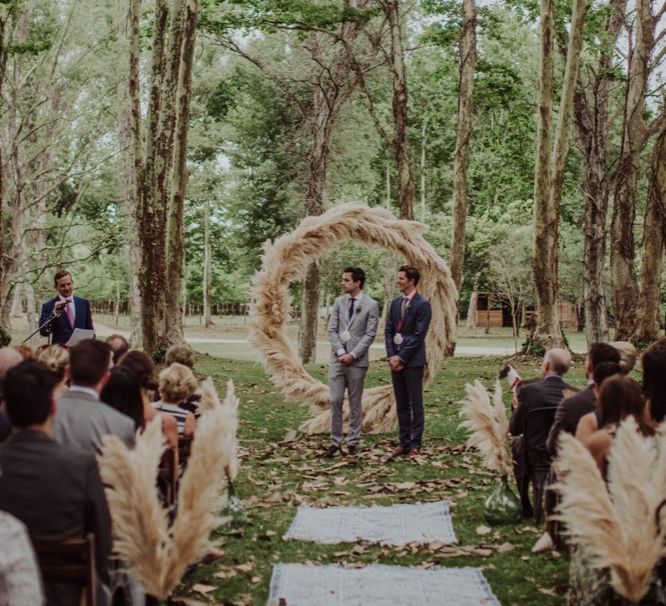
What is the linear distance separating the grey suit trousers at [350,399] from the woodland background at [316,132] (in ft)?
9.52

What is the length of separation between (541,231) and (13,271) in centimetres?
1527

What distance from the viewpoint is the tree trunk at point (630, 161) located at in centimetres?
2103

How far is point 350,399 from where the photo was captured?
1051cm

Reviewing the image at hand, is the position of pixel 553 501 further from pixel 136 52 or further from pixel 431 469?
pixel 136 52

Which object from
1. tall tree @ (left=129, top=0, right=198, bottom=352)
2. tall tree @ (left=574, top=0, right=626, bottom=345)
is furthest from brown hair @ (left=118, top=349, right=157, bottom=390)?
tall tree @ (left=574, top=0, right=626, bottom=345)

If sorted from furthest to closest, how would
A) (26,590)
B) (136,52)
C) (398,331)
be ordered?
(136,52) → (398,331) → (26,590)

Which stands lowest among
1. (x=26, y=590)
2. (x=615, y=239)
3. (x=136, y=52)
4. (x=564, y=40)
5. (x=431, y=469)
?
(x=431, y=469)

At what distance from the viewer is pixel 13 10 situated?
53.3 feet

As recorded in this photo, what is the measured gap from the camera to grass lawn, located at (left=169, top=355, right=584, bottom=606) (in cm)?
580

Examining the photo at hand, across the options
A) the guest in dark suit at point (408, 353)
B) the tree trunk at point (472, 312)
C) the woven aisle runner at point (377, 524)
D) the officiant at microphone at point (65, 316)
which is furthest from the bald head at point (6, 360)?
the tree trunk at point (472, 312)

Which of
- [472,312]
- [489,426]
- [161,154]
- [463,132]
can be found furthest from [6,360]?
[472,312]

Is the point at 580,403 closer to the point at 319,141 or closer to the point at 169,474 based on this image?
the point at 169,474

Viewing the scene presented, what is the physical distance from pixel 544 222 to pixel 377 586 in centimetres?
1472

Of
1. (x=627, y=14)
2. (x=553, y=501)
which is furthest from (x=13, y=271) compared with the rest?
(x=553, y=501)
